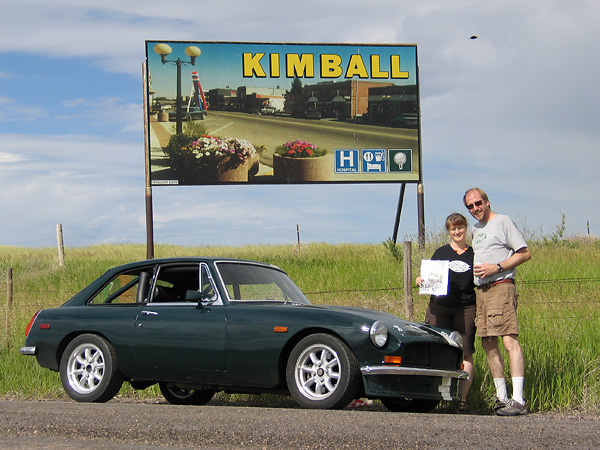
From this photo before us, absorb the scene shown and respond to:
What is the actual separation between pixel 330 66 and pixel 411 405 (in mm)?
19229

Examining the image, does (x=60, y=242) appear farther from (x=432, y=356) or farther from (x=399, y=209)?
(x=432, y=356)

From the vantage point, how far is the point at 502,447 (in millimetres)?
5246

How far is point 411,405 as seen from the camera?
27.1 feet

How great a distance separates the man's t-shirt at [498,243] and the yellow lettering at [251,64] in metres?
18.9

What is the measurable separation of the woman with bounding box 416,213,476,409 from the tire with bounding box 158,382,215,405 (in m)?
2.68

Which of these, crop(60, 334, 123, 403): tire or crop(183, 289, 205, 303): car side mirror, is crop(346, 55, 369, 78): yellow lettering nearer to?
crop(60, 334, 123, 403): tire

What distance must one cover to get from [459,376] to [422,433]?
2195 mm

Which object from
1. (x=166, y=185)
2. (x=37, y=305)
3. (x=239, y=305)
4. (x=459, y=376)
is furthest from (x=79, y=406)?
(x=166, y=185)

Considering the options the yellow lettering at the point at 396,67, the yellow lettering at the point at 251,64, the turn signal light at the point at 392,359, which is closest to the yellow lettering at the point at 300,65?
the yellow lettering at the point at 251,64

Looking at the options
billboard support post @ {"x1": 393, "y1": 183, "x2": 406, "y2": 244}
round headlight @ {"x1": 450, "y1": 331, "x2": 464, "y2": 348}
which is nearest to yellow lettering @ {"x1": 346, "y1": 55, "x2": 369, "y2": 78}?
billboard support post @ {"x1": 393, "y1": 183, "x2": 406, "y2": 244}

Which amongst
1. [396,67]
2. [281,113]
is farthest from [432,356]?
[396,67]

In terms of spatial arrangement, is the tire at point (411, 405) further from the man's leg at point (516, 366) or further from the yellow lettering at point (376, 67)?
the yellow lettering at point (376, 67)

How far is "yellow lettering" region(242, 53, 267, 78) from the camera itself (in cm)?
2594

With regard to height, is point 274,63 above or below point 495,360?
above
